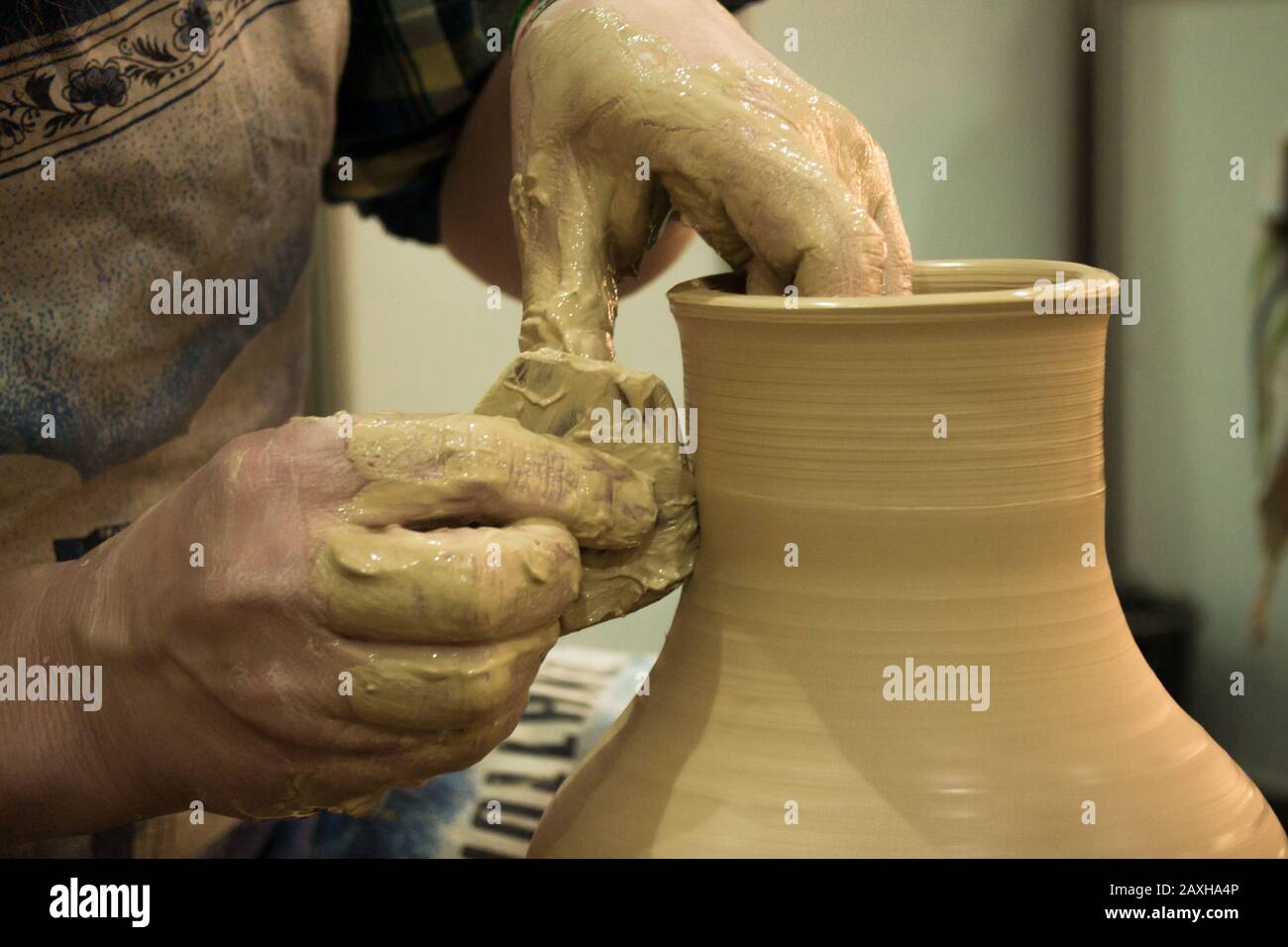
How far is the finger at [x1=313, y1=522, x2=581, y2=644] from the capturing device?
0.67 meters

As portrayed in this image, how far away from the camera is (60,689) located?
0.82 m

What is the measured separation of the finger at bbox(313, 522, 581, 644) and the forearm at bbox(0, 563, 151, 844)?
224 millimetres

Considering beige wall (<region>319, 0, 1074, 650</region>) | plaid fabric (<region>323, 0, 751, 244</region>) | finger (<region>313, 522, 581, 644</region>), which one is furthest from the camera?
beige wall (<region>319, 0, 1074, 650</region>)

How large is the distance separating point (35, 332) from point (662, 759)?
1.93ft

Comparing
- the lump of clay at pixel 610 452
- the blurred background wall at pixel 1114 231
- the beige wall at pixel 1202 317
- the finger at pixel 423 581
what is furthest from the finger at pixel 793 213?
the beige wall at pixel 1202 317

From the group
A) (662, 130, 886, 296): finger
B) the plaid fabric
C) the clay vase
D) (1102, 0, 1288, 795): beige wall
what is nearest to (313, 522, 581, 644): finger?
the clay vase

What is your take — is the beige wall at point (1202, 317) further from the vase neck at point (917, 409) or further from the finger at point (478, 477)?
the finger at point (478, 477)

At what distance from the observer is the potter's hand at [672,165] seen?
2.64 feet

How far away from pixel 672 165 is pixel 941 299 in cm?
25

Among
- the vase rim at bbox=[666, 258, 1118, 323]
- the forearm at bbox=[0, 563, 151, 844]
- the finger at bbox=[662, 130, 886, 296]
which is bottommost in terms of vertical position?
the forearm at bbox=[0, 563, 151, 844]

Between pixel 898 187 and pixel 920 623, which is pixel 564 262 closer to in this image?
pixel 920 623

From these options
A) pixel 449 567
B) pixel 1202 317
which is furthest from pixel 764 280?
pixel 1202 317

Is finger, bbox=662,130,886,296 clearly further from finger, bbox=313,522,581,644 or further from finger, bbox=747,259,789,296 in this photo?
finger, bbox=313,522,581,644

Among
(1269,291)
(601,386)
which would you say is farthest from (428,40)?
(1269,291)
